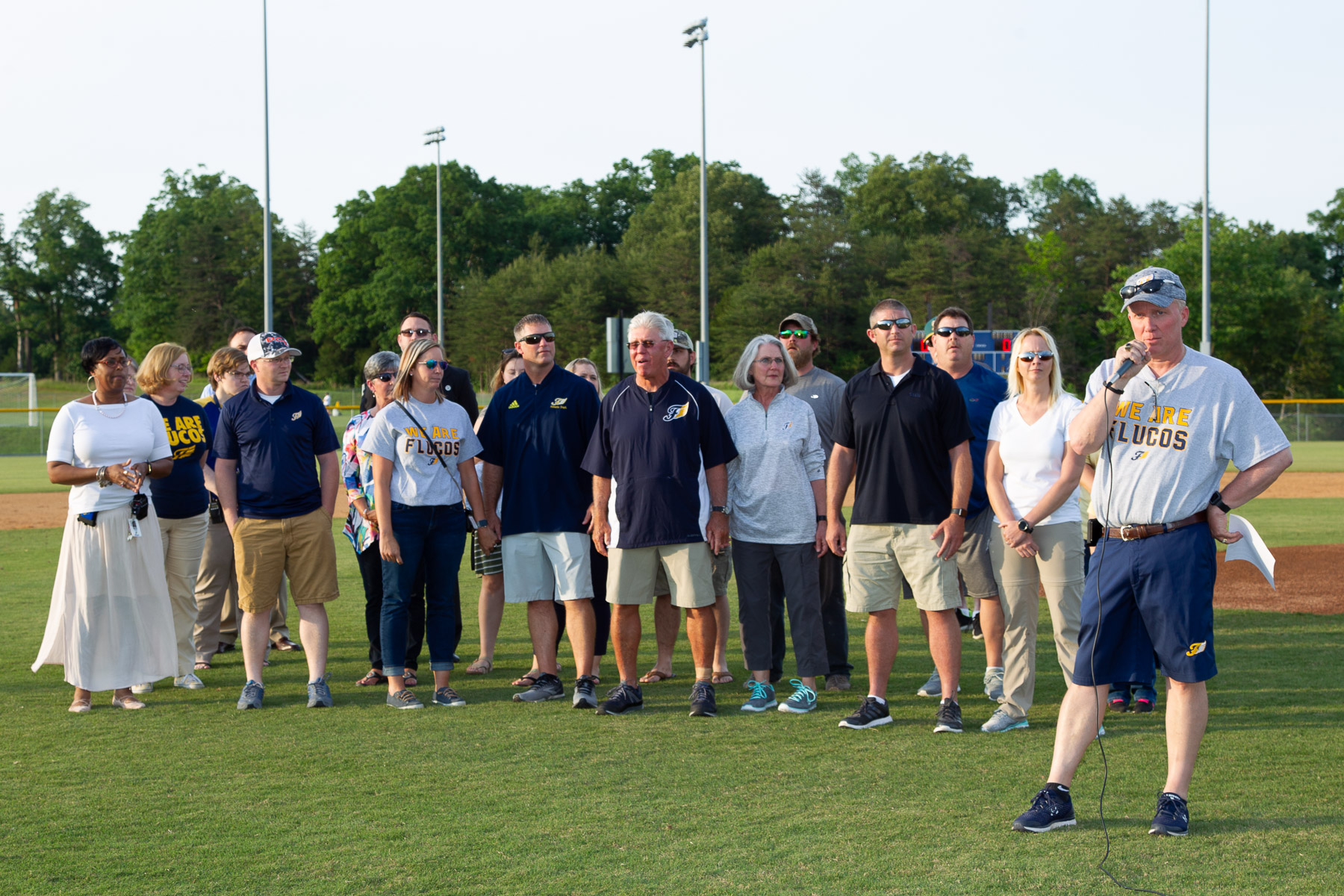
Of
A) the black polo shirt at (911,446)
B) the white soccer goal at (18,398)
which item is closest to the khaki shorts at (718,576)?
the black polo shirt at (911,446)

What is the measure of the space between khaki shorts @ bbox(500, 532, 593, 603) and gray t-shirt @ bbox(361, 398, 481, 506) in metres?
0.45

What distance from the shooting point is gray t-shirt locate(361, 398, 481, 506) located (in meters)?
6.30

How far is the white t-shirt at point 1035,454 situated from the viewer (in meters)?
5.70

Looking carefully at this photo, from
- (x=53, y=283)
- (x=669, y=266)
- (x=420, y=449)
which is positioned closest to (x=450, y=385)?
(x=420, y=449)

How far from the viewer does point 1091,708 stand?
421 centimetres

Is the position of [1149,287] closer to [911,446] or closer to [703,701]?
[911,446]

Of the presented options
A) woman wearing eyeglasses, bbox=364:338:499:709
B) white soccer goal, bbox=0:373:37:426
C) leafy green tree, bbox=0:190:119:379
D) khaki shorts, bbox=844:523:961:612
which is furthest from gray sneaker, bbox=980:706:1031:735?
leafy green tree, bbox=0:190:119:379

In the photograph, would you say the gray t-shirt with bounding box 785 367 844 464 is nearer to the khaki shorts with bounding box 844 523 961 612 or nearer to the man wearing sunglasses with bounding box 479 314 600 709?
the khaki shorts with bounding box 844 523 961 612

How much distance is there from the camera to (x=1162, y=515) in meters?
4.11

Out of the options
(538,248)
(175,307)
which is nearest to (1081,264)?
(538,248)

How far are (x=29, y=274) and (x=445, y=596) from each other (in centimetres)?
8989

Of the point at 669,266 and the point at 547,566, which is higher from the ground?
the point at 669,266

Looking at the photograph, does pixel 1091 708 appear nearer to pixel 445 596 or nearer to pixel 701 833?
pixel 701 833

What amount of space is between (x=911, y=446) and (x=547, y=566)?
2.16 metres
